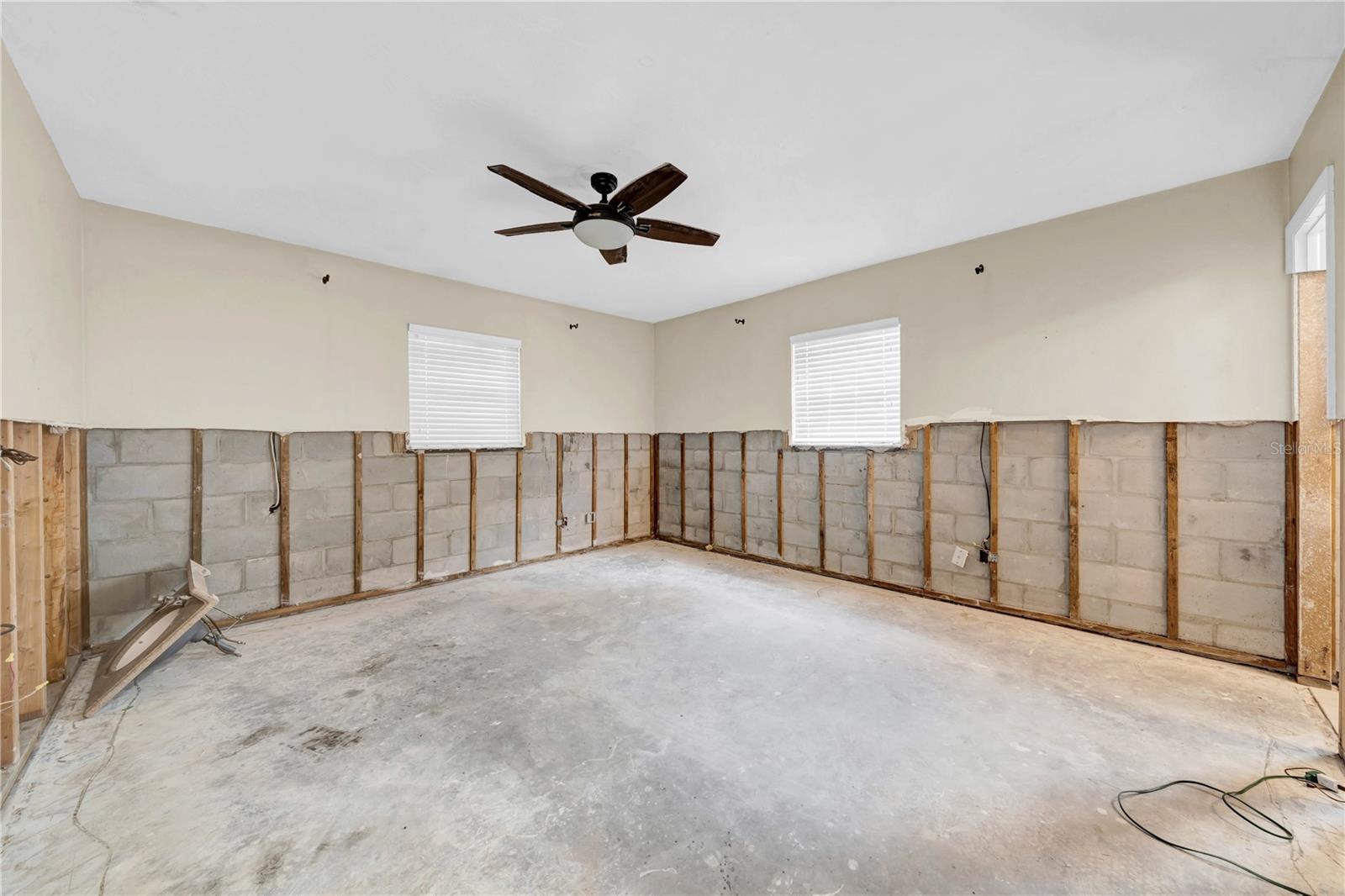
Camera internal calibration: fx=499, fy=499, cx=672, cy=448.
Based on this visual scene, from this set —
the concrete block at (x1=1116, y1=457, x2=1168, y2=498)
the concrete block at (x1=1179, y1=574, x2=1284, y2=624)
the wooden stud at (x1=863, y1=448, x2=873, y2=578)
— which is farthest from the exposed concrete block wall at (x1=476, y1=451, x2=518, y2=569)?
the concrete block at (x1=1179, y1=574, x2=1284, y2=624)

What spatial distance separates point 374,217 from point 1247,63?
4.66 metres

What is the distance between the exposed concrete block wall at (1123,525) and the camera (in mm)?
3178

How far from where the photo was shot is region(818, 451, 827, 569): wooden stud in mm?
4848

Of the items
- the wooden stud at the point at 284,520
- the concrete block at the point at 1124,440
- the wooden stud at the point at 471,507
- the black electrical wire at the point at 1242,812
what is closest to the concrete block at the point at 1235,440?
the concrete block at the point at 1124,440

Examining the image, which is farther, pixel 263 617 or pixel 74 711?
pixel 263 617

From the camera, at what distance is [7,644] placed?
1974 mm

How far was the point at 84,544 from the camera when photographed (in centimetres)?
314

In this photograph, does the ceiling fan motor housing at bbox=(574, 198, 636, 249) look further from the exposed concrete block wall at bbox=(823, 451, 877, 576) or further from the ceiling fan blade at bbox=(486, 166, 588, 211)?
the exposed concrete block wall at bbox=(823, 451, 877, 576)

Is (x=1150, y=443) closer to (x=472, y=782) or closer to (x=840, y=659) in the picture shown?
(x=840, y=659)

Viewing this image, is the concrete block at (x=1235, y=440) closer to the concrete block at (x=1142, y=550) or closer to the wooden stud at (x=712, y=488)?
the concrete block at (x=1142, y=550)

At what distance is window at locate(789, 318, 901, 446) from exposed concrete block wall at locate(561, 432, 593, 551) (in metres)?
2.38

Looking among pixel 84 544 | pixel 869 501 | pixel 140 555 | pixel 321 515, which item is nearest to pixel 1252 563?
pixel 869 501

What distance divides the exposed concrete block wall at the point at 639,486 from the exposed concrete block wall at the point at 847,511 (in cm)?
252

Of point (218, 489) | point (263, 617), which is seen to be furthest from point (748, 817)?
point (218, 489)
